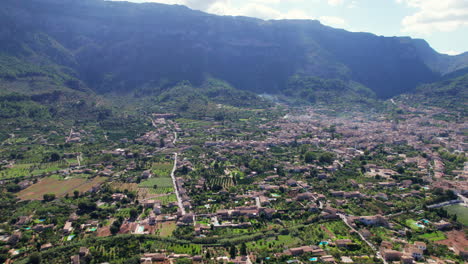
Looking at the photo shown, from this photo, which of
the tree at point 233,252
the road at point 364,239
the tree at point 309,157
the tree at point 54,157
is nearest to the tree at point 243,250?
the tree at point 233,252

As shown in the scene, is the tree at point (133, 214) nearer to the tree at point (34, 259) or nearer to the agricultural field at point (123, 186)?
the agricultural field at point (123, 186)

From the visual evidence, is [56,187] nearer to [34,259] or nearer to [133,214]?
[133,214]

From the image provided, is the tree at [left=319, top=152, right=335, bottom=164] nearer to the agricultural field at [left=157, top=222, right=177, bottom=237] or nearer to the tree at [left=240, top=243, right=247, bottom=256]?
the tree at [left=240, top=243, right=247, bottom=256]

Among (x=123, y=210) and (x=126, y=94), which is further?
(x=126, y=94)

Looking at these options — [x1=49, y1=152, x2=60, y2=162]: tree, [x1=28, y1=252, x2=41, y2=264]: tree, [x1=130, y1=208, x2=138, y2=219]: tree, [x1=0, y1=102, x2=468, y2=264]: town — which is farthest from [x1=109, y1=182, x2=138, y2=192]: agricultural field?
[x1=49, y1=152, x2=60, y2=162]: tree

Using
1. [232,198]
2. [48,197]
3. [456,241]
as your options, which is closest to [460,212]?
[456,241]

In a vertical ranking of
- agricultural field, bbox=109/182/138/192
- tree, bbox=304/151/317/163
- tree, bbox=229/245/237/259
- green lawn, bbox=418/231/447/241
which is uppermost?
green lawn, bbox=418/231/447/241

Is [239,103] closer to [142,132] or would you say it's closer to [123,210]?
[142,132]

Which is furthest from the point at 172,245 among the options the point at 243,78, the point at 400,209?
the point at 243,78

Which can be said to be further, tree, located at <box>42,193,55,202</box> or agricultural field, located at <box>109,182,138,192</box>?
agricultural field, located at <box>109,182,138,192</box>
